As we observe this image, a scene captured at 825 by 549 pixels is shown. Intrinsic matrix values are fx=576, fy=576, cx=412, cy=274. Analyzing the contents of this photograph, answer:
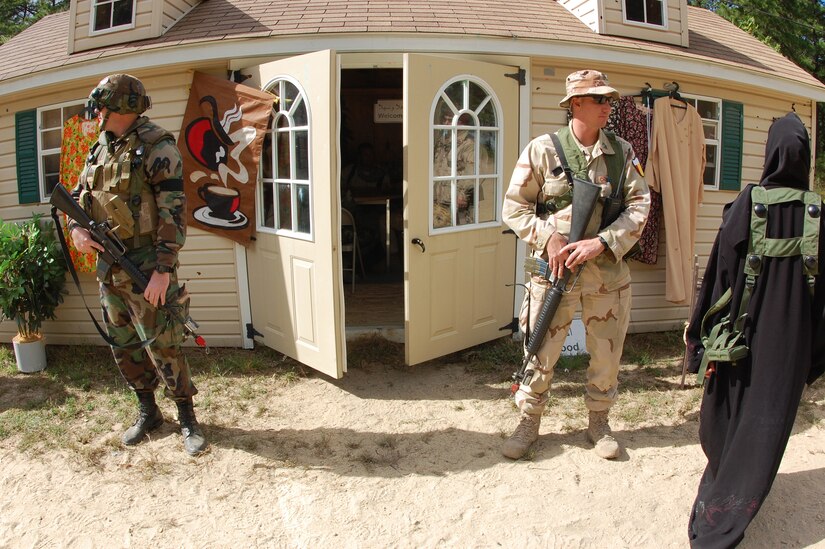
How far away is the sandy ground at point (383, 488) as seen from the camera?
283 centimetres

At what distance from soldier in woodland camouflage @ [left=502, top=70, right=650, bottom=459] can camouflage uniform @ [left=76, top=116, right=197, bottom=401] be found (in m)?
1.99

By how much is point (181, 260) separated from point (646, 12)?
5.21 m

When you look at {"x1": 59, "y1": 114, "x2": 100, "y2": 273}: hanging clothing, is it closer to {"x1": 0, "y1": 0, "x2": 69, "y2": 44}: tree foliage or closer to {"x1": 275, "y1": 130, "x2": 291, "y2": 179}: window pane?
{"x1": 275, "y1": 130, "x2": 291, "y2": 179}: window pane

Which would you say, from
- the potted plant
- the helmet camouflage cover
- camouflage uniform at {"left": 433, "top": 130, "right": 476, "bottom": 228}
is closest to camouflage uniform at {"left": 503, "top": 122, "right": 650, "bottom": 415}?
camouflage uniform at {"left": 433, "top": 130, "right": 476, "bottom": 228}

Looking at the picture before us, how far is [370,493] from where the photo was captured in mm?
3197

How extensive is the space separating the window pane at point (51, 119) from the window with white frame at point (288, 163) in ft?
8.01

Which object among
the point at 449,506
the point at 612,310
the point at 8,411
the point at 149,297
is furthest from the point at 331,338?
the point at 8,411

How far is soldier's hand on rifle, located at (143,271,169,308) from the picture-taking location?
3.30m

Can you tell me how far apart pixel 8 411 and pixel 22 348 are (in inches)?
38.6

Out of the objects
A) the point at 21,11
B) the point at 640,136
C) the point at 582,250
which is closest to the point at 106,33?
the point at 582,250

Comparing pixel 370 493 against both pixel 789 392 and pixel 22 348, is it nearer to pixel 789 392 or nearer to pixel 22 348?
pixel 789 392

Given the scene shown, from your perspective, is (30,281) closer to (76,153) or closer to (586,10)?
(76,153)

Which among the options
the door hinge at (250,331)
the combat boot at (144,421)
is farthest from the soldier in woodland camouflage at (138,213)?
the door hinge at (250,331)

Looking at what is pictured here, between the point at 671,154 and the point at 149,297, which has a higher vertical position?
the point at 671,154
